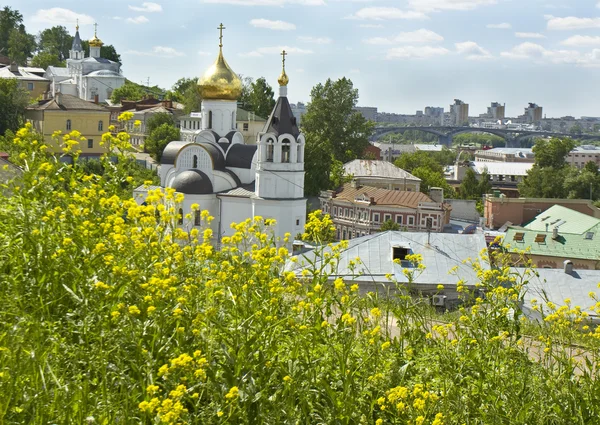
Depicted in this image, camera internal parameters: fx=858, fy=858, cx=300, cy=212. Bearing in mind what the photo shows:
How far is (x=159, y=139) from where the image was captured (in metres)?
40.2

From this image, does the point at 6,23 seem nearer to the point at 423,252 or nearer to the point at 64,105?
the point at 64,105

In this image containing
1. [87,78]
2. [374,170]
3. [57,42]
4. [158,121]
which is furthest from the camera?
[57,42]

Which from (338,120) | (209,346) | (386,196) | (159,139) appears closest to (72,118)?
(159,139)

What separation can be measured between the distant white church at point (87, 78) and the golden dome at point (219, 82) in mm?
26818

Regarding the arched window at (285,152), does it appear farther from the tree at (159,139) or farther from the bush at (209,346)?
the bush at (209,346)

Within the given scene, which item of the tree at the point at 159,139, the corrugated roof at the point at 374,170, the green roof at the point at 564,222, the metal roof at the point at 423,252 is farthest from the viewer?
the corrugated roof at the point at 374,170

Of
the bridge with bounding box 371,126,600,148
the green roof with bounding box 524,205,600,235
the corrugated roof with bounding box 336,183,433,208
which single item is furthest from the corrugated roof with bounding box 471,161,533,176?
the bridge with bounding box 371,126,600,148

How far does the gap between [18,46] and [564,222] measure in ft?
162

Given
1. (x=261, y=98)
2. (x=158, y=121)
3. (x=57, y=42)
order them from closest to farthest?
(x=158, y=121) < (x=261, y=98) < (x=57, y=42)

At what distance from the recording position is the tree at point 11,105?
32062 millimetres

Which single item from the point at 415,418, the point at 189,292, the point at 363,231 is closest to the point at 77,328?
the point at 189,292

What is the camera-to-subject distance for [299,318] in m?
4.86

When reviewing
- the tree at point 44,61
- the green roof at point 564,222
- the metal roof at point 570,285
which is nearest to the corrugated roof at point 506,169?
the tree at point 44,61

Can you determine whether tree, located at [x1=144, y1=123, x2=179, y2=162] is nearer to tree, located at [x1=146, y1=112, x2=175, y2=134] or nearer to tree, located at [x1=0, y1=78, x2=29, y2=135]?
tree, located at [x1=146, y1=112, x2=175, y2=134]
